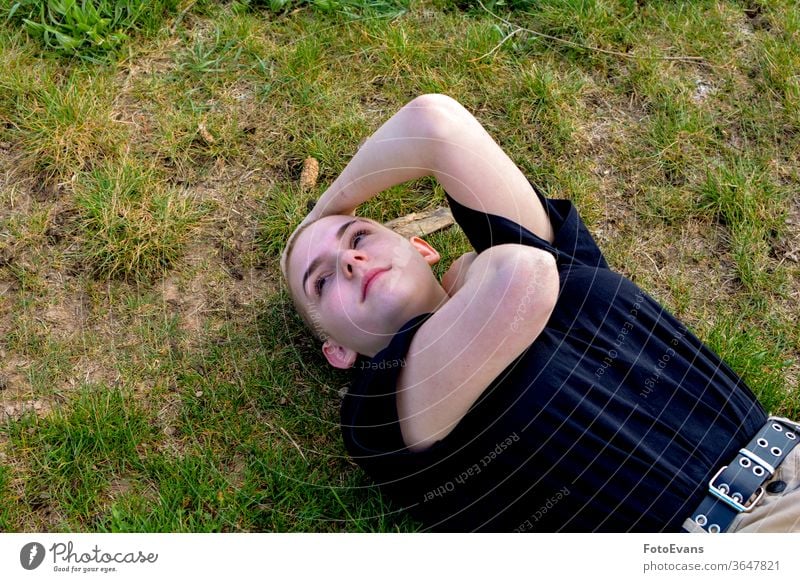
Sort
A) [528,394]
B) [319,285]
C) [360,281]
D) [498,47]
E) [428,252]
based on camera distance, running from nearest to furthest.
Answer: [528,394] < [360,281] < [319,285] < [428,252] < [498,47]

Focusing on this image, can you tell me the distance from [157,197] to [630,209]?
1.64 metres

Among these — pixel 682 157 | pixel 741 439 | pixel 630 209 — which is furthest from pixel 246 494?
pixel 682 157

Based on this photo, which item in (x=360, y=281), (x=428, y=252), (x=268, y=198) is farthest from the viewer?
(x=268, y=198)

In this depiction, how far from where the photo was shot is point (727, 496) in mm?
2088

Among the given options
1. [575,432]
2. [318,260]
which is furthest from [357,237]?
[575,432]

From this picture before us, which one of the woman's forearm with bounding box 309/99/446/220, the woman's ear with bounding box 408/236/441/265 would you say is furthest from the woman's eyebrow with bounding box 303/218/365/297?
the woman's ear with bounding box 408/236/441/265

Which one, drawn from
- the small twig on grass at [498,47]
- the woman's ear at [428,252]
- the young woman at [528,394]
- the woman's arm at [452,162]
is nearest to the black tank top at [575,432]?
the young woman at [528,394]

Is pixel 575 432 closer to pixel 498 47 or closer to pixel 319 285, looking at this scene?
pixel 319 285

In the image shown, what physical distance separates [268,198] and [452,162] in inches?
33.5

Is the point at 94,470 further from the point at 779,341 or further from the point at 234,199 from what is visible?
the point at 779,341

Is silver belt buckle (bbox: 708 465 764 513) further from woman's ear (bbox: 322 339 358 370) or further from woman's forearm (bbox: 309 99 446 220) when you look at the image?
woman's forearm (bbox: 309 99 446 220)

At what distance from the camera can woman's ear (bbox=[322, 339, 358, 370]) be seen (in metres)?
2.40

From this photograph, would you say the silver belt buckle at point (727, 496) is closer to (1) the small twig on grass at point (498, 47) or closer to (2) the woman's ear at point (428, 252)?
(2) the woman's ear at point (428, 252)

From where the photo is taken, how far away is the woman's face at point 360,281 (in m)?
2.21
